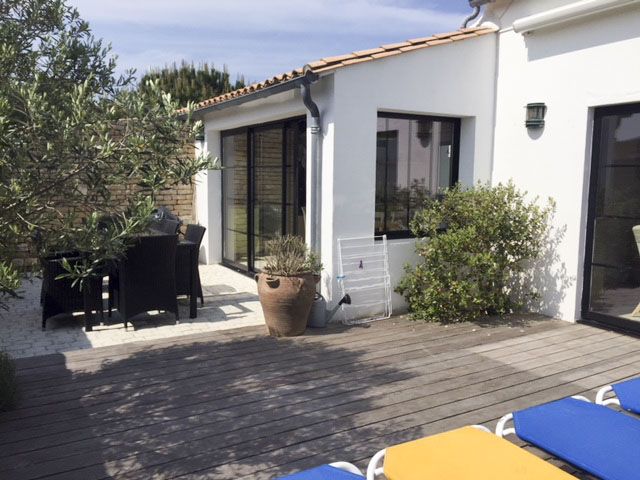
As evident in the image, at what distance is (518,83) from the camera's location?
625 centimetres

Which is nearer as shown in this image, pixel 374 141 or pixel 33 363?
pixel 33 363

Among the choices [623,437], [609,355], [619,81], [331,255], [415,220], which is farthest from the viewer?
[415,220]

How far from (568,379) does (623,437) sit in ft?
5.91

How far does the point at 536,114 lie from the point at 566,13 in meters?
1.05

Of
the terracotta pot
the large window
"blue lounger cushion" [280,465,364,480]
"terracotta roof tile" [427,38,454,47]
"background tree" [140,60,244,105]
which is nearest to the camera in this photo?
"blue lounger cushion" [280,465,364,480]

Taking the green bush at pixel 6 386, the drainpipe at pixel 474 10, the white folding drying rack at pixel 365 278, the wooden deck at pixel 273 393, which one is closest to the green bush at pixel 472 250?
the white folding drying rack at pixel 365 278

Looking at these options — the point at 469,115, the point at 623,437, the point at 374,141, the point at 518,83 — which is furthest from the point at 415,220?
the point at 623,437

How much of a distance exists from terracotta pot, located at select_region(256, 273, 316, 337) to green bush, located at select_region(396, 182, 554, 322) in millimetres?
1375

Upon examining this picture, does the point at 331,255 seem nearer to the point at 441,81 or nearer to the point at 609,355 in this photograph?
the point at 441,81

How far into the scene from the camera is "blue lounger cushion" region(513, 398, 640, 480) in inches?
92.0

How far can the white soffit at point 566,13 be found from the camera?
5083mm

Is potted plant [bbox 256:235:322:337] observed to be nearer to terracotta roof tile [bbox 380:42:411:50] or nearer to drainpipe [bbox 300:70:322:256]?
drainpipe [bbox 300:70:322:256]

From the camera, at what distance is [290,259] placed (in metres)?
5.29

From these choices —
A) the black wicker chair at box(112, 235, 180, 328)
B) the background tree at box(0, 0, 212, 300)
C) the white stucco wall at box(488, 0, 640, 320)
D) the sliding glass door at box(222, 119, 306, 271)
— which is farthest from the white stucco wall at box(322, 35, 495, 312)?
the background tree at box(0, 0, 212, 300)
